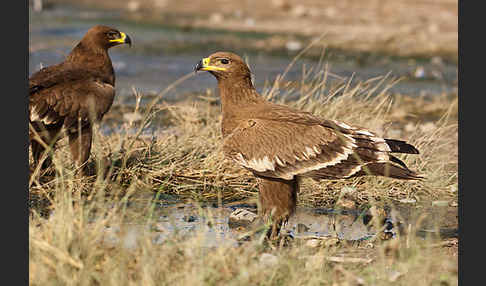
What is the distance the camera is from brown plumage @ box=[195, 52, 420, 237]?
543 centimetres

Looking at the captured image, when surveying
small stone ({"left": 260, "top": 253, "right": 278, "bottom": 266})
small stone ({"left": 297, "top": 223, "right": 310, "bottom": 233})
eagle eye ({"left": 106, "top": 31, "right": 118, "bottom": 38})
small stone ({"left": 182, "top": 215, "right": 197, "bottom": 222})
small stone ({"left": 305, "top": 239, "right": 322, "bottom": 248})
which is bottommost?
small stone ({"left": 297, "top": 223, "right": 310, "bottom": 233})

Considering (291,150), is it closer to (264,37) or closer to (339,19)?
(264,37)

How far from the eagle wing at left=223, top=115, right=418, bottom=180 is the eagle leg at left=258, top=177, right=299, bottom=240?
0.44 feet

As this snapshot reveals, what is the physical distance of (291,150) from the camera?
18.2 feet

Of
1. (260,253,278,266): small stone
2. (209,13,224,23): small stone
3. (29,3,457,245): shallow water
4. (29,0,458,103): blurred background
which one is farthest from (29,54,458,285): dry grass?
(209,13,224,23): small stone

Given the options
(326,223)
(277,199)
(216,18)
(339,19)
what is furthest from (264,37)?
(277,199)

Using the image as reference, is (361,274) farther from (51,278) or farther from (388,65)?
(388,65)

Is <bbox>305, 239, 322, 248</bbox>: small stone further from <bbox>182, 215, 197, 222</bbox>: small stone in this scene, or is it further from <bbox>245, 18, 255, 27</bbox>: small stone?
<bbox>245, 18, 255, 27</bbox>: small stone

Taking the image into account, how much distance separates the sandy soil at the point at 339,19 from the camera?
15.1 m

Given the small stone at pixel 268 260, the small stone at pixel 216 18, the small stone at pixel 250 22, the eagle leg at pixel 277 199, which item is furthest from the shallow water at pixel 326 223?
the small stone at pixel 216 18

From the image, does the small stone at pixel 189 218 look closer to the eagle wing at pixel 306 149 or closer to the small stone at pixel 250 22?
the eagle wing at pixel 306 149

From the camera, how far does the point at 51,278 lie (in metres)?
4.04

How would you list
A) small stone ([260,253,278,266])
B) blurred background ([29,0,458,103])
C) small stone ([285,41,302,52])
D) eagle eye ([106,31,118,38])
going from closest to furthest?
small stone ([260,253,278,266]) → eagle eye ([106,31,118,38]) → blurred background ([29,0,458,103]) → small stone ([285,41,302,52])

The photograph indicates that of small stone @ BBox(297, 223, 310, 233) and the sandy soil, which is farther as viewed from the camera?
the sandy soil
